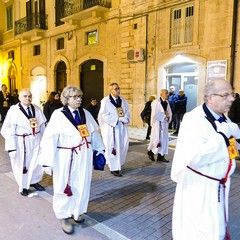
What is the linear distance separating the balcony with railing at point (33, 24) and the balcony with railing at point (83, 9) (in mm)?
2818

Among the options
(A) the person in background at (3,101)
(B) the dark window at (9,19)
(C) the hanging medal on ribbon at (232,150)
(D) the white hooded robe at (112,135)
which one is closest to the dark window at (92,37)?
(A) the person in background at (3,101)

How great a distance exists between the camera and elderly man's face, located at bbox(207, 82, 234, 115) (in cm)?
231

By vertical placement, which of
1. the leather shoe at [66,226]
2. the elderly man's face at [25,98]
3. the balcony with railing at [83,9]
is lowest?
the leather shoe at [66,226]

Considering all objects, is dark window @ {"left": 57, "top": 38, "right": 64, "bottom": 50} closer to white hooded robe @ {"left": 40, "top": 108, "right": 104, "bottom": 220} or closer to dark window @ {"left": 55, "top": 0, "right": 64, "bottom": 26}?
dark window @ {"left": 55, "top": 0, "right": 64, "bottom": 26}

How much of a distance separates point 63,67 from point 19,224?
15627mm

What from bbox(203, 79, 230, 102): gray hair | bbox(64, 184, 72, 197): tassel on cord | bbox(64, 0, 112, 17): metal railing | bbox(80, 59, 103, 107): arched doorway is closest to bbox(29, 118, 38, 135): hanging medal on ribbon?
bbox(64, 184, 72, 197): tassel on cord

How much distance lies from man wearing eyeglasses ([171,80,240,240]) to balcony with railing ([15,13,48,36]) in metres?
19.1

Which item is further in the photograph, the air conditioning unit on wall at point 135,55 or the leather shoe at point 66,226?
the air conditioning unit on wall at point 135,55

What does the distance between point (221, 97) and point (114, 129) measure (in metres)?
3.77

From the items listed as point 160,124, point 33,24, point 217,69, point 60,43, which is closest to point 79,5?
point 60,43

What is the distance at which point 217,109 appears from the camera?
236 centimetres

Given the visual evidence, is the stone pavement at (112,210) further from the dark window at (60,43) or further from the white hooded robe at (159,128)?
the dark window at (60,43)

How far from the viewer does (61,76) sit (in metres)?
18.8

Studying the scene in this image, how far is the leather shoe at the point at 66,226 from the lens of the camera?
138 inches
